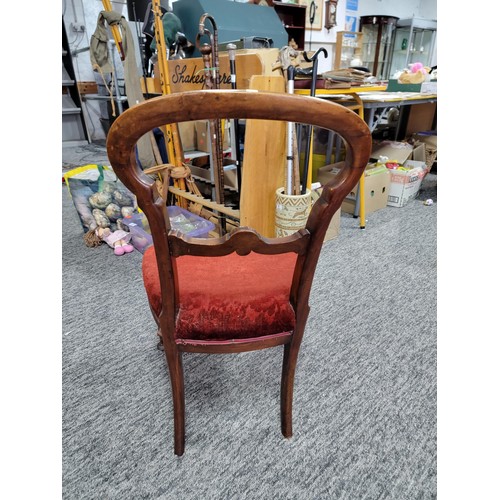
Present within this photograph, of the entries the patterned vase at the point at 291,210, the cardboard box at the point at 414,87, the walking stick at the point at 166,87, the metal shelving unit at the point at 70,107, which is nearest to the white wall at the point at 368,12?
the cardboard box at the point at 414,87

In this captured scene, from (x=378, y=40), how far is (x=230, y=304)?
714 centimetres

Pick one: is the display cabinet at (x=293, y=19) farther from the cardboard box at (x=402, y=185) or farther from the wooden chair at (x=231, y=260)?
the wooden chair at (x=231, y=260)

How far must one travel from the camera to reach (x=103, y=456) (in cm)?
95

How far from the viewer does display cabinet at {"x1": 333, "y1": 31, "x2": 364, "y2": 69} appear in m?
5.50

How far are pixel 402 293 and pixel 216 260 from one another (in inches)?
44.1

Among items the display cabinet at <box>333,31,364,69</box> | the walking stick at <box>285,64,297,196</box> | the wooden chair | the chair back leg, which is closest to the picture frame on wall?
the display cabinet at <box>333,31,364,69</box>

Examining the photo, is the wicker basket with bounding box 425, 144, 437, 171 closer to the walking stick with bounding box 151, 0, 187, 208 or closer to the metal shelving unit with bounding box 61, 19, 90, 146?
the walking stick with bounding box 151, 0, 187, 208

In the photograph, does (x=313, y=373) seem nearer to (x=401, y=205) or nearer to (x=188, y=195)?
(x=188, y=195)

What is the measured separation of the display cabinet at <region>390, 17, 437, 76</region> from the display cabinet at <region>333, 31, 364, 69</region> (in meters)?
1.10

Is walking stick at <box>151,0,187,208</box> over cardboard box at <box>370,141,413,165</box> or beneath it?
over

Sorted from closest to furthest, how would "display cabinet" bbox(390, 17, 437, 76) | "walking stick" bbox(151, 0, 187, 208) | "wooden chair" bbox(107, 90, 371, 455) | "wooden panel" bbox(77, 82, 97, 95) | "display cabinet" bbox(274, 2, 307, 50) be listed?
"wooden chair" bbox(107, 90, 371, 455) < "walking stick" bbox(151, 0, 187, 208) < "wooden panel" bbox(77, 82, 97, 95) < "display cabinet" bbox(274, 2, 307, 50) < "display cabinet" bbox(390, 17, 437, 76)

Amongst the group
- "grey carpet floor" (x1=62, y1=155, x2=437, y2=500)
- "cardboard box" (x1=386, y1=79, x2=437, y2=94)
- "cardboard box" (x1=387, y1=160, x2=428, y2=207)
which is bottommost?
"grey carpet floor" (x1=62, y1=155, x2=437, y2=500)

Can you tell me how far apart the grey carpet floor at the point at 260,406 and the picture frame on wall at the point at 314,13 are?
521cm

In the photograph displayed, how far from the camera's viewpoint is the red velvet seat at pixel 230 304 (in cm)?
78
